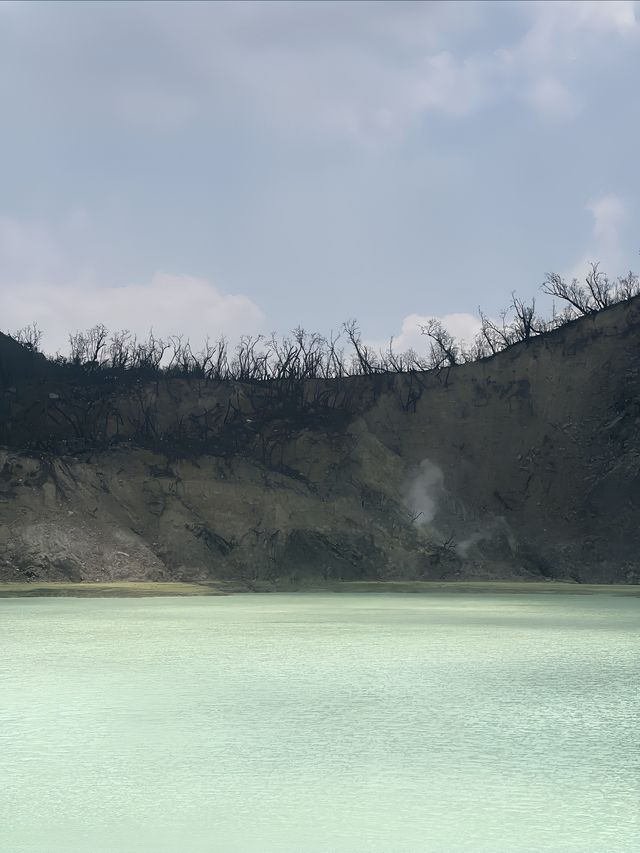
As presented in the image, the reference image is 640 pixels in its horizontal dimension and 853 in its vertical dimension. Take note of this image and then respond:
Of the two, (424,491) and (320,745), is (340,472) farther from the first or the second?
(320,745)

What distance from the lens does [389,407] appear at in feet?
289

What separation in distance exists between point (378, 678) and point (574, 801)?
363 inches

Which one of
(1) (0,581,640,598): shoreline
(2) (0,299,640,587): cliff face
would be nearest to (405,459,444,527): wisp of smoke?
(2) (0,299,640,587): cliff face

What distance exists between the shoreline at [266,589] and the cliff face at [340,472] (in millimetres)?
3590

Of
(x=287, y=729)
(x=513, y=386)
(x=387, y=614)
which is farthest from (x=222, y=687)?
(x=513, y=386)

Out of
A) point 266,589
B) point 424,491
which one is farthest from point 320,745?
point 424,491

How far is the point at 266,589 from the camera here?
207 feet

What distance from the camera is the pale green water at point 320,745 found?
9.23 m

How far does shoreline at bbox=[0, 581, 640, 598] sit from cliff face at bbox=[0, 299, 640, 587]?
3590mm

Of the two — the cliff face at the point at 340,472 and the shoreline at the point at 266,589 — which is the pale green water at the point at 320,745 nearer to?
the shoreline at the point at 266,589

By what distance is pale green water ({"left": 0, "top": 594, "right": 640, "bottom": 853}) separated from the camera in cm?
923

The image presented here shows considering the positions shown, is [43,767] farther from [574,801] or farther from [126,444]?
[126,444]

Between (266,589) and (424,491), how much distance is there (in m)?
20.1

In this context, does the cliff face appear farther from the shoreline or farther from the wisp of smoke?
the shoreline
